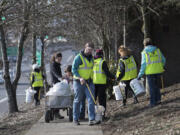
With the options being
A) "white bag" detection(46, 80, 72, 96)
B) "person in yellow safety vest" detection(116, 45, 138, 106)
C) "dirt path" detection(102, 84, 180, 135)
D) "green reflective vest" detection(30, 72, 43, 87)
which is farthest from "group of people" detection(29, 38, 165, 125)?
"green reflective vest" detection(30, 72, 43, 87)

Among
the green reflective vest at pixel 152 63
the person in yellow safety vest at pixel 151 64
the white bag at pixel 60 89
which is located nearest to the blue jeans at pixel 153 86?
the person in yellow safety vest at pixel 151 64

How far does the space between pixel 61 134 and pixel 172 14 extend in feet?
35.1

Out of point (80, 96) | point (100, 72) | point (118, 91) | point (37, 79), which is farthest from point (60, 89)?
point (37, 79)

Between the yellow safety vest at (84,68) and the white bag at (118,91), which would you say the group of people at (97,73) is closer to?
the yellow safety vest at (84,68)

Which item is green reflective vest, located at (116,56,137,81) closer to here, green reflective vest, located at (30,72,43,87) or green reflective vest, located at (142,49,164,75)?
green reflective vest, located at (142,49,164,75)

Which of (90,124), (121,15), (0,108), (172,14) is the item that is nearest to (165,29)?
(172,14)

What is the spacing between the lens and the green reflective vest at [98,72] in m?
8.80

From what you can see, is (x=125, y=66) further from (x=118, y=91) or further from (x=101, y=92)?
(x=101, y=92)

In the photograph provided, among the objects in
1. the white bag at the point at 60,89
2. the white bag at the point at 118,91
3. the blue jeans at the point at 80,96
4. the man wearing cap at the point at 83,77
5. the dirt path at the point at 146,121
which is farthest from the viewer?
the white bag at the point at 118,91

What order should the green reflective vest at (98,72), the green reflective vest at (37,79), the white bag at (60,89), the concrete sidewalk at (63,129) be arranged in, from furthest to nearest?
1. the green reflective vest at (37,79)
2. the white bag at (60,89)
3. the green reflective vest at (98,72)
4. the concrete sidewalk at (63,129)

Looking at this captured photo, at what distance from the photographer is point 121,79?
34.2 ft

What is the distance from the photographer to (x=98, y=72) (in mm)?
8820

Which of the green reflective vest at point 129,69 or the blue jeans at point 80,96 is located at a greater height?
the green reflective vest at point 129,69

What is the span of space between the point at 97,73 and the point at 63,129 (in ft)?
5.33
